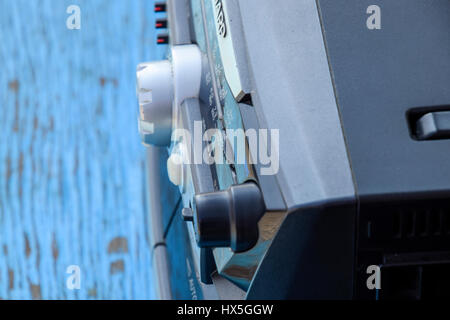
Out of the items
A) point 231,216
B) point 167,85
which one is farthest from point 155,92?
point 231,216

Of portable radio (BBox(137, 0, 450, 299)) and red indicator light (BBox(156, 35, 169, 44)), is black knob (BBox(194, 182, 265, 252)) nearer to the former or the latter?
portable radio (BBox(137, 0, 450, 299))

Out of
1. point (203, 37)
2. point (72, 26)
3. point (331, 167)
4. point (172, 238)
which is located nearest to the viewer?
point (331, 167)

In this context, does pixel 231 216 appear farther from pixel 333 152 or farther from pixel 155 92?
pixel 155 92

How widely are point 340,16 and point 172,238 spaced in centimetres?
71

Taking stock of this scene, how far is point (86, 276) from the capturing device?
3.99 ft

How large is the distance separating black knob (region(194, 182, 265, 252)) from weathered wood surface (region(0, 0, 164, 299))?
2.40ft

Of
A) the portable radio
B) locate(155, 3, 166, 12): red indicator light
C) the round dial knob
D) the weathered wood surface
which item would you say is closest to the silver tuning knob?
the round dial knob

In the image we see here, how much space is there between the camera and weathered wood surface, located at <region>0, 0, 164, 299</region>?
1229mm

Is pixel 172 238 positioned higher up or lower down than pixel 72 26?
lower down

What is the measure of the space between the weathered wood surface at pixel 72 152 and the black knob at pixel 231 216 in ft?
2.40

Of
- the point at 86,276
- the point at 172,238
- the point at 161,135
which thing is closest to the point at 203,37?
the point at 161,135

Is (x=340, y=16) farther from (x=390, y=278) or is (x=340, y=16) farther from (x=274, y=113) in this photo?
(x=390, y=278)

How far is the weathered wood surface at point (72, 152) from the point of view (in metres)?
1.23

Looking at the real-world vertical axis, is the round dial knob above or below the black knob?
above
